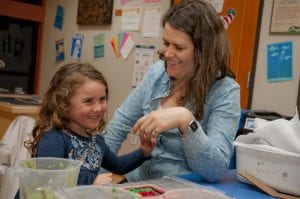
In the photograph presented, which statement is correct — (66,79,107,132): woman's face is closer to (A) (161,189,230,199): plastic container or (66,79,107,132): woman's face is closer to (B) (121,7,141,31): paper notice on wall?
(A) (161,189,230,199): plastic container

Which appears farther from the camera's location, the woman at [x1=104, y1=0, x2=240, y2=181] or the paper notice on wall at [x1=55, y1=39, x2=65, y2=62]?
the paper notice on wall at [x1=55, y1=39, x2=65, y2=62]

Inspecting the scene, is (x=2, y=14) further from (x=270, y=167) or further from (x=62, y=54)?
(x=270, y=167)

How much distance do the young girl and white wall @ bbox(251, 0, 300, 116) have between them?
3.30 feet

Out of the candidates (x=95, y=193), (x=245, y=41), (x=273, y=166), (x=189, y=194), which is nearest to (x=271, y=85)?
(x=245, y=41)

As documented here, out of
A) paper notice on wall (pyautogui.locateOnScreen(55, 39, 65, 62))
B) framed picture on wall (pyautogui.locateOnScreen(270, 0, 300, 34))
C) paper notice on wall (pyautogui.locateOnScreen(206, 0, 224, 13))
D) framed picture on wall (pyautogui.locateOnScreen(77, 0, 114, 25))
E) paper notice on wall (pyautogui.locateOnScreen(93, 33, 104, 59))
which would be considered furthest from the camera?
paper notice on wall (pyautogui.locateOnScreen(55, 39, 65, 62))

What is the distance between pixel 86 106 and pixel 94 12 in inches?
81.0

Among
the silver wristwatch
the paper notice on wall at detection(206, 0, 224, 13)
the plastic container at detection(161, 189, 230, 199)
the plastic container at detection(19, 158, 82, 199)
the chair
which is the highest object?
the paper notice on wall at detection(206, 0, 224, 13)

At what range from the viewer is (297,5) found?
2006 mm

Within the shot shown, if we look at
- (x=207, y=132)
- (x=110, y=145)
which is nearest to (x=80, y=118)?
(x=110, y=145)

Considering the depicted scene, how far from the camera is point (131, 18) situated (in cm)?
292

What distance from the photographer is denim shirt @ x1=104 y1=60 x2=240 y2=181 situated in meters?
1.19

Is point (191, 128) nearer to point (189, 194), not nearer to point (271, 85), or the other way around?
point (189, 194)

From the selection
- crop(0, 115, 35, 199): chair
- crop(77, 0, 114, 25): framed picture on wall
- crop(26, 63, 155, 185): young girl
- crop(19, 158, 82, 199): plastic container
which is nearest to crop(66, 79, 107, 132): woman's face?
crop(26, 63, 155, 185): young girl

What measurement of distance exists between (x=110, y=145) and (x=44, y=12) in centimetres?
258
